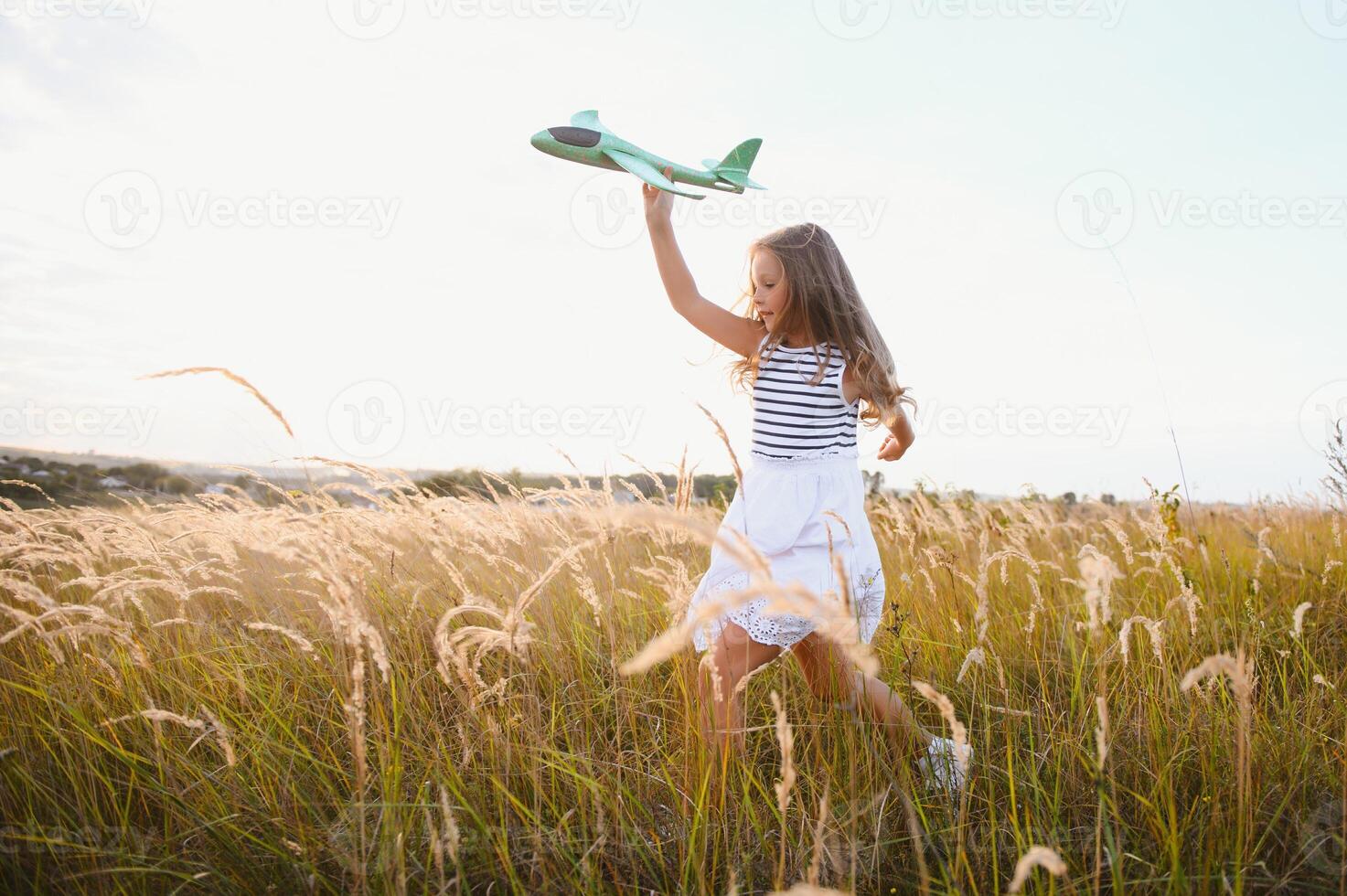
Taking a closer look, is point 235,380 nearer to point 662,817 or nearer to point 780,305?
point 662,817

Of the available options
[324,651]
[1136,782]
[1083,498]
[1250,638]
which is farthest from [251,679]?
[1083,498]

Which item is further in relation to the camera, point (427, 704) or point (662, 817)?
point (427, 704)

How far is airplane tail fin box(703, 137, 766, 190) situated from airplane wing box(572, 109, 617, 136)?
525 millimetres

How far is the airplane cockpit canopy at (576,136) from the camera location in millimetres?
3611

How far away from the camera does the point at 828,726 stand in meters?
2.36

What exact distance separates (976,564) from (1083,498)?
206 inches

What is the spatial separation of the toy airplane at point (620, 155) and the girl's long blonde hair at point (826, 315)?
832 millimetres

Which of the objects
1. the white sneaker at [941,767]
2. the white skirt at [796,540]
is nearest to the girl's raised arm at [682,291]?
the white skirt at [796,540]

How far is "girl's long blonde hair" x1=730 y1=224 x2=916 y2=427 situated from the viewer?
288 cm

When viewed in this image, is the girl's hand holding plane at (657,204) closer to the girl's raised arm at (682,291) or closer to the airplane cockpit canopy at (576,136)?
the girl's raised arm at (682,291)

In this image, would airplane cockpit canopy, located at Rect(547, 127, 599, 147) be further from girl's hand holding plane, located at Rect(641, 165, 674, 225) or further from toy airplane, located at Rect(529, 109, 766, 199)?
girl's hand holding plane, located at Rect(641, 165, 674, 225)

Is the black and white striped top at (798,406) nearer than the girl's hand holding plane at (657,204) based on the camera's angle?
Yes

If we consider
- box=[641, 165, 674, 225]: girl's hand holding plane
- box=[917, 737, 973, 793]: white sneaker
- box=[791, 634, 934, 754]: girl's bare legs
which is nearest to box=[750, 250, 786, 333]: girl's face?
box=[641, 165, 674, 225]: girl's hand holding plane

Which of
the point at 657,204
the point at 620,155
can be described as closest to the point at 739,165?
the point at 620,155
